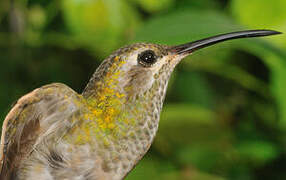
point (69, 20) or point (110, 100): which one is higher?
point (69, 20)

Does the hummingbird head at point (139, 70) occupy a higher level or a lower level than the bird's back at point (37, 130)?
higher

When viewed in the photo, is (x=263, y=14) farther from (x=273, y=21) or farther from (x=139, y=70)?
(x=139, y=70)

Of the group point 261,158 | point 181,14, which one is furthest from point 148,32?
point 261,158

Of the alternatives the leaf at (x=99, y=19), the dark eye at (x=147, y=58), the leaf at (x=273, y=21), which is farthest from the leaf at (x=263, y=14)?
the dark eye at (x=147, y=58)

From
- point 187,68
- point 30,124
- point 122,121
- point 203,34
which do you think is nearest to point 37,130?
point 30,124

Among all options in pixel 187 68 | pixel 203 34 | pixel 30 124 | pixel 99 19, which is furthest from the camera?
pixel 187 68

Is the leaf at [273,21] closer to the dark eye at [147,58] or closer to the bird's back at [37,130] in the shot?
the dark eye at [147,58]

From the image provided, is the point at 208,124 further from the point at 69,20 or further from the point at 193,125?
the point at 69,20

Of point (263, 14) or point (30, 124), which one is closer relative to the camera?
point (30, 124)
